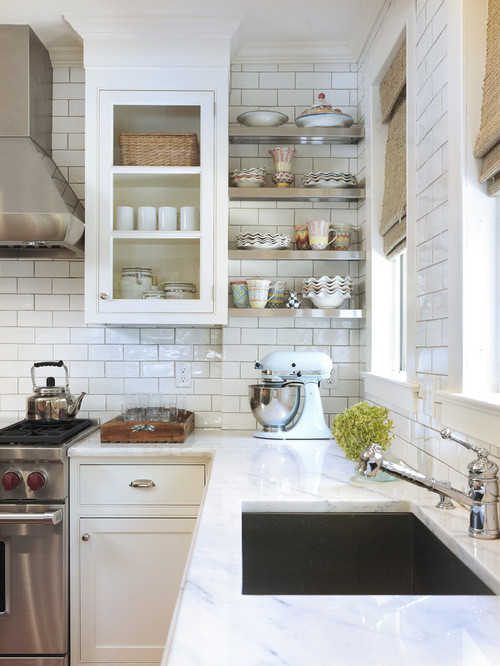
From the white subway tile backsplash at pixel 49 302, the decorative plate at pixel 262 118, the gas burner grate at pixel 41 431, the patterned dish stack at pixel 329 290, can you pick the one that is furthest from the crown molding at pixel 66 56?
the gas burner grate at pixel 41 431

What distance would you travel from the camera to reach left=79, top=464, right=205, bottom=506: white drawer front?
2625 mm

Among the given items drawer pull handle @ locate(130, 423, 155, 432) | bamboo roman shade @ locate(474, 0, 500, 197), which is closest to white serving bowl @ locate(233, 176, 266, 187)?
drawer pull handle @ locate(130, 423, 155, 432)

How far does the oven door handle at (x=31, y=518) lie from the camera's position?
8.17 feet

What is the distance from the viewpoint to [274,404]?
2.77 metres

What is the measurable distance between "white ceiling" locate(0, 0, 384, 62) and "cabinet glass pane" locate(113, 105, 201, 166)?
0.38 metres

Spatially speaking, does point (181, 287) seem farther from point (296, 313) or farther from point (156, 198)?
point (296, 313)

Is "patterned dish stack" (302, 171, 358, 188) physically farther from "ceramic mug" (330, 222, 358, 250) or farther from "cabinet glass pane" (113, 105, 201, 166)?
"cabinet glass pane" (113, 105, 201, 166)

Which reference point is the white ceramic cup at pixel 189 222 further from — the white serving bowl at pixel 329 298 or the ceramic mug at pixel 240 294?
the white serving bowl at pixel 329 298

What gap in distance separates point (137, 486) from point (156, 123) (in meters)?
1.58

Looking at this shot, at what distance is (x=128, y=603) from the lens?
2.58 meters

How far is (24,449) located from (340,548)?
54.8 inches

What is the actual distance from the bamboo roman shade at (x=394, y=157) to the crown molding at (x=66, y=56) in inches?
57.3

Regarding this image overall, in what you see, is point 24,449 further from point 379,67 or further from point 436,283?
point 379,67

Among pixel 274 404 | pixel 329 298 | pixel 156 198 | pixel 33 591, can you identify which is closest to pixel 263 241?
pixel 329 298
